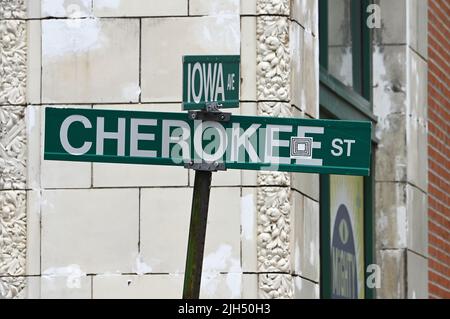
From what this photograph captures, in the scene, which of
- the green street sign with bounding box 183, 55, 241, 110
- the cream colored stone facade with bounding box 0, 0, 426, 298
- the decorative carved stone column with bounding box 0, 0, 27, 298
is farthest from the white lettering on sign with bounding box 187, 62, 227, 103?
the decorative carved stone column with bounding box 0, 0, 27, 298

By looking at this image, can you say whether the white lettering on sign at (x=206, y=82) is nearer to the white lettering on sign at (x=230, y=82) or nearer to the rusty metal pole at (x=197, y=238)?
the white lettering on sign at (x=230, y=82)

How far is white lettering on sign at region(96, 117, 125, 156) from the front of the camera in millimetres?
7133

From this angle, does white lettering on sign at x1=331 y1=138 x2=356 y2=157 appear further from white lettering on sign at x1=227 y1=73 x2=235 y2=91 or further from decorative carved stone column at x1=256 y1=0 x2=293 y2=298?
decorative carved stone column at x1=256 y1=0 x2=293 y2=298

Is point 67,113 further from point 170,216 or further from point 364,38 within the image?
point 364,38

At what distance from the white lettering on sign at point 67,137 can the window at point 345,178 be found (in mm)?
5399

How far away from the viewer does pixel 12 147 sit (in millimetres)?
10836

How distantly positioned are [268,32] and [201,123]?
3.72m

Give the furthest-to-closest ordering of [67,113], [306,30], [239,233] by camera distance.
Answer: [306,30] → [239,233] → [67,113]

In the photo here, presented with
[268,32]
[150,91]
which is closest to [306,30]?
[268,32]

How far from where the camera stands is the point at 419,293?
1425 centimetres

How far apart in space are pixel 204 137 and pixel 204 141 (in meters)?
0.02

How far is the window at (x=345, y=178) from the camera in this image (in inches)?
494

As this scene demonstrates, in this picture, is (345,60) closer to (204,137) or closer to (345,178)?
(345,178)

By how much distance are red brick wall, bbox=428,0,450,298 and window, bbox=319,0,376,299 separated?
1129 mm
